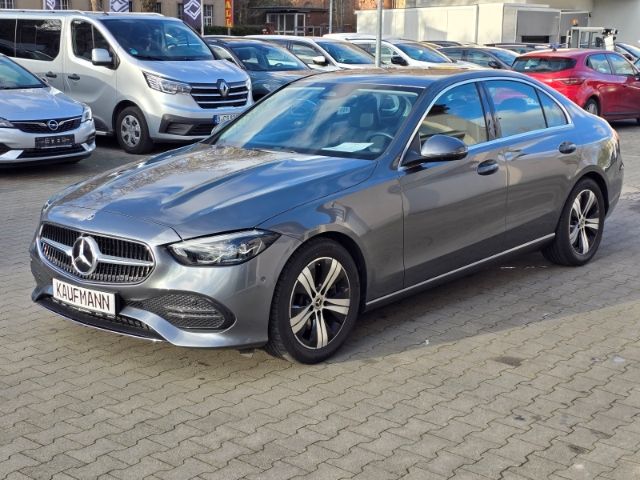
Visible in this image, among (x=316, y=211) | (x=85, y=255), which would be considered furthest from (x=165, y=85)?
(x=316, y=211)

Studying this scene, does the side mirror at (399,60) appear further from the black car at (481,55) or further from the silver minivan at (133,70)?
the silver minivan at (133,70)

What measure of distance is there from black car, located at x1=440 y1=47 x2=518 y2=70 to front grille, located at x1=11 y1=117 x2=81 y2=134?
14.7 meters

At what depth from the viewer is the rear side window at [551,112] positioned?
278 inches

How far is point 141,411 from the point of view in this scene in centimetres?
455

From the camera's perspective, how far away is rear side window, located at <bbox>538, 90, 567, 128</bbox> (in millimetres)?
7070

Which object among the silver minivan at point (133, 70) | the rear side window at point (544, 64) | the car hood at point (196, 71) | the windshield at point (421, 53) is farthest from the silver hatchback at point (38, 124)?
the windshield at point (421, 53)

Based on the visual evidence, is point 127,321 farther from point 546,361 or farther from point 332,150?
point 546,361

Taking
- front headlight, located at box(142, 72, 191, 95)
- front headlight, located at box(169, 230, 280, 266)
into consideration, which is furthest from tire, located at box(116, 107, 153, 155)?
front headlight, located at box(169, 230, 280, 266)

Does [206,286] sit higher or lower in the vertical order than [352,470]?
higher

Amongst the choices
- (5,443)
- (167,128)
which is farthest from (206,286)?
(167,128)

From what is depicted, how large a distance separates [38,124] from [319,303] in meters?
7.05

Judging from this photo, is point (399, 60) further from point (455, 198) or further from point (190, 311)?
point (190, 311)

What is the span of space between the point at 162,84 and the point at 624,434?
9.92m

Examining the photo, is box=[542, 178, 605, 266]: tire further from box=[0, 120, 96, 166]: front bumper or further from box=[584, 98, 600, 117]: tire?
box=[584, 98, 600, 117]: tire
